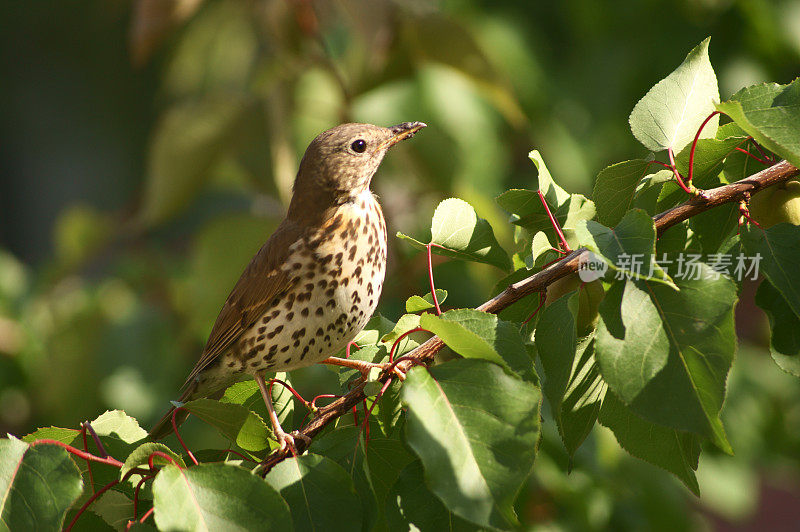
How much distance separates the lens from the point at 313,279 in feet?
6.30

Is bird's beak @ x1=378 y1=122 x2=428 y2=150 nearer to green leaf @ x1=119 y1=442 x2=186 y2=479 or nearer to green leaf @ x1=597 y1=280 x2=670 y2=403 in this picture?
green leaf @ x1=597 y1=280 x2=670 y2=403

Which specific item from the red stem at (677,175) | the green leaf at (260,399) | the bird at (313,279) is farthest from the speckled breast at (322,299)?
the red stem at (677,175)

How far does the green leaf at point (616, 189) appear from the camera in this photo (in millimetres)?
1448

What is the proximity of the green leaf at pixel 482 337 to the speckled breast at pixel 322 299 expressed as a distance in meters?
0.58

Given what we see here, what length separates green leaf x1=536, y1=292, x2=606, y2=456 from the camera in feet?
4.18

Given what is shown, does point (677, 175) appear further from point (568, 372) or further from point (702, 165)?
point (568, 372)

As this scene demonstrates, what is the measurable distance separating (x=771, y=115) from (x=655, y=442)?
56 centimetres

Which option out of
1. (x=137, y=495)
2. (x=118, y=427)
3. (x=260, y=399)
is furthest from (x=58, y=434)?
(x=260, y=399)

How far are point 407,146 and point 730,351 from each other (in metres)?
2.28

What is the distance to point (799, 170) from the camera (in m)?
1.40

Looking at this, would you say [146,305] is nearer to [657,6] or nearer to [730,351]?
[657,6]

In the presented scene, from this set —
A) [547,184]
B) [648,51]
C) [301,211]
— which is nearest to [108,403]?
[301,211]

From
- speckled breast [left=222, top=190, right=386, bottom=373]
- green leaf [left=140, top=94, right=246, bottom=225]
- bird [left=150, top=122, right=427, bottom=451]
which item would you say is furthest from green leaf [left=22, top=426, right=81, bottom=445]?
green leaf [left=140, top=94, right=246, bottom=225]

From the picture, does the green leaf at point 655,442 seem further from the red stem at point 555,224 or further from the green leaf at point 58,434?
the green leaf at point 58,434
